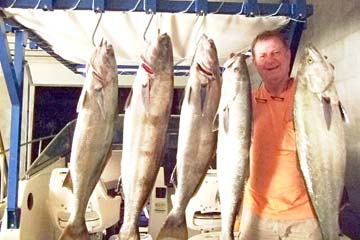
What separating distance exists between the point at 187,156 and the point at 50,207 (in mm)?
1638

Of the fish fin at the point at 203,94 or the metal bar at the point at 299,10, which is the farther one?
the metal bar at the point at 299,10

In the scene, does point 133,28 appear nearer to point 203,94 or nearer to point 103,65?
point 103,65

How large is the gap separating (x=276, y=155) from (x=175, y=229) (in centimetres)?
60

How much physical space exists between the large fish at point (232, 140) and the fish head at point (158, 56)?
0.78 ft

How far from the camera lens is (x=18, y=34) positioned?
2.86 m

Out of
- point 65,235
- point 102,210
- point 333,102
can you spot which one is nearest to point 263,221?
point 333,102

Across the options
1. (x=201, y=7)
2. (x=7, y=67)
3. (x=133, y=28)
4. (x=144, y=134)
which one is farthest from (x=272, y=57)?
(x=7, y=67)

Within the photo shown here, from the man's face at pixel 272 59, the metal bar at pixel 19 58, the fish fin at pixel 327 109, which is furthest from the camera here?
the metal bar at pixel 19 58

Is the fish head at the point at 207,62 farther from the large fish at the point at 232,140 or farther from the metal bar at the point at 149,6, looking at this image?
the metal bar at the point at 149,6

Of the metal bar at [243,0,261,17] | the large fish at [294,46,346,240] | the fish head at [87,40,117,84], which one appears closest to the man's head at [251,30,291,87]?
the metal bar at [243,0,261,17]

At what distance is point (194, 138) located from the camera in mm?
1859

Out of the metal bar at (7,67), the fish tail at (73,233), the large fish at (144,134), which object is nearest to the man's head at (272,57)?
the large fish at (144,134)

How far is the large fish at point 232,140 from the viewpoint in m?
1.85

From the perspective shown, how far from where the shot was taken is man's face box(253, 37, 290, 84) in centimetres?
210
